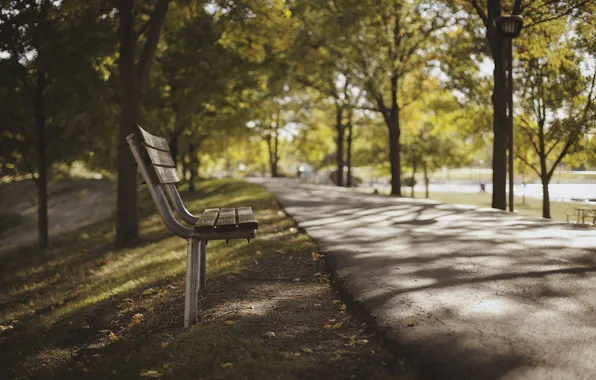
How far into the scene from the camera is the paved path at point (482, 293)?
2.67 m

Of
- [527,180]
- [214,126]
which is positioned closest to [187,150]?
[214,126]

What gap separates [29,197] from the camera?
3684cm

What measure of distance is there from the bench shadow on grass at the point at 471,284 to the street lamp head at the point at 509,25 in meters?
4.94

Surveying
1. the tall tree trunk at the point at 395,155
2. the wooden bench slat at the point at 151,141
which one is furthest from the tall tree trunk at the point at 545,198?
the wooden bench slat at the point at 151,141

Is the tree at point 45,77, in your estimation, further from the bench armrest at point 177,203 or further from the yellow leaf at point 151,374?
the yellow leaf at point 151,374

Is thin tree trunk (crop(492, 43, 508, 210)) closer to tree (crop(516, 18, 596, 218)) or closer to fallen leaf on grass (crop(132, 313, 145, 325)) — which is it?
tree (crop(516, 18, 596, 218))

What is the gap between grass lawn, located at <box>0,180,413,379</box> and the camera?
2930 millimetres

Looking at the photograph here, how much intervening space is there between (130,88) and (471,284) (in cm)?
762

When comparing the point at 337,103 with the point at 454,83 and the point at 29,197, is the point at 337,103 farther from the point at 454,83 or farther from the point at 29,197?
the point at 29,197

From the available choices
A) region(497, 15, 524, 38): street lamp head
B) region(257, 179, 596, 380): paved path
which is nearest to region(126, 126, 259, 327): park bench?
region(257, 179, 596, 380): paved path

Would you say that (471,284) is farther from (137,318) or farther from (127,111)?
(127,111)

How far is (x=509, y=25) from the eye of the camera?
37.2ft

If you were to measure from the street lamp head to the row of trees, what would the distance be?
56 cm

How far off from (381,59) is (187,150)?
344 inches
